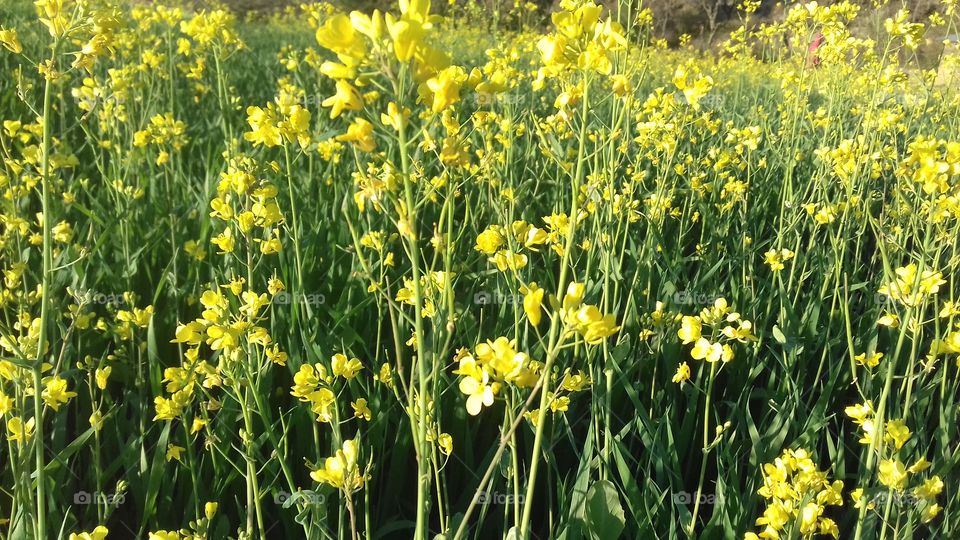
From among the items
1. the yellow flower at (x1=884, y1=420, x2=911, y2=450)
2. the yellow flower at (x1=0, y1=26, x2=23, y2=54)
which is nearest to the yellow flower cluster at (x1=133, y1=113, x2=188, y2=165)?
the yellow flower at (x1=0, y1=26, x2=23, y2=54)

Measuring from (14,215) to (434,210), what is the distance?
1.55 m

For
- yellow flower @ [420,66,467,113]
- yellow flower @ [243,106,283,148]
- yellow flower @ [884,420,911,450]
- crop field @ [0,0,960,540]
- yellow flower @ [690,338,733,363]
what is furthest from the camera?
yellow flower @ [243,106,283,148]

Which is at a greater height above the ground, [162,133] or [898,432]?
[162,133]

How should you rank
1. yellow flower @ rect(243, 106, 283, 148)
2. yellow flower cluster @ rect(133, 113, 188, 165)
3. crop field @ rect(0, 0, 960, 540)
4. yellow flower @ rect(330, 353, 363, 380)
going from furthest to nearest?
yellow flower cluster @ rect(133, 113, 188, 165)
yellow flower @ rect(243, 106, 283, 148)
yellow flower @ rect(330, 353, 363, 380)
crop field @ rect(0, 0, 960, 540)

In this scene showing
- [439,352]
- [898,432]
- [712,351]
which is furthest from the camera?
[712,351]

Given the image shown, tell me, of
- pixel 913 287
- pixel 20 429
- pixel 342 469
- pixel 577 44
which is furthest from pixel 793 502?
pixel 20 429

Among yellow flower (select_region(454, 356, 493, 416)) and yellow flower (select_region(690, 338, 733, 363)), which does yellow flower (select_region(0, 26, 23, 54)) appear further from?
yellow flower (select_region(690, 338, 733, 363))

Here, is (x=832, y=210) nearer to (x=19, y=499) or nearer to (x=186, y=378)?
(x=186, y=378)

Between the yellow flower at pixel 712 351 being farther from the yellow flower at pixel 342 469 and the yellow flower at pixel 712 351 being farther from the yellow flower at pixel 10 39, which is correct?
the yellow flower at pixel 10 39

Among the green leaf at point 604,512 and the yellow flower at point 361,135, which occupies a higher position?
the yellow flower at point 361,135

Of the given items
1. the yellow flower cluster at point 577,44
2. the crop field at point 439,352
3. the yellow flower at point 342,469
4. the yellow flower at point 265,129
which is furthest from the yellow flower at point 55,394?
the yellow flower cluster at point 577,44

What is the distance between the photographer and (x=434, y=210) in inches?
119

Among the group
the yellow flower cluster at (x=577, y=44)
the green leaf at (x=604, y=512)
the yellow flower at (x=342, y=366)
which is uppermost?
the yellow flower cluster at (x=577, y=44)

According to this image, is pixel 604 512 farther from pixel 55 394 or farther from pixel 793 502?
pixel 55 394
